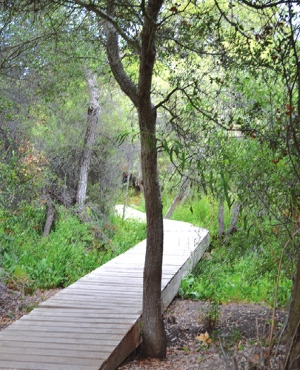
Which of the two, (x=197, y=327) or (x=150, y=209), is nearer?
(x=150, y=209)

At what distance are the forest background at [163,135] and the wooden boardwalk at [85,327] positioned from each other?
4.27 feet

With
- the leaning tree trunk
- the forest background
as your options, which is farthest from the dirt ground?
the forest background

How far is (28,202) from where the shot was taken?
1012 cm

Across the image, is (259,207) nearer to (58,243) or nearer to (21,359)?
(21,359)

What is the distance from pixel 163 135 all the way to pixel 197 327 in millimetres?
2919

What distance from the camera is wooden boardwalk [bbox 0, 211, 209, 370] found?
414 cm

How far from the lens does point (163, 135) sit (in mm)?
5141

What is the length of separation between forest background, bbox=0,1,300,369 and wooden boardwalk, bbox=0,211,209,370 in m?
1.30

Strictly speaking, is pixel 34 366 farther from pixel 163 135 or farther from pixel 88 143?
pixel 88 143

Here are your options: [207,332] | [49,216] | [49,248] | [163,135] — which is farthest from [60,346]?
[49,216]

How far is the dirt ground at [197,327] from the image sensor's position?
4.90 meters

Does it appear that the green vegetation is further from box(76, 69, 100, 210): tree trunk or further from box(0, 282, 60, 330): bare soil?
box(76, 69, 100, 210): tree trunk

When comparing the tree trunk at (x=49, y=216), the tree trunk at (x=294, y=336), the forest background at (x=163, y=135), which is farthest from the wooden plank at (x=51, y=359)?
the tree trunk at (x=49, y=216)

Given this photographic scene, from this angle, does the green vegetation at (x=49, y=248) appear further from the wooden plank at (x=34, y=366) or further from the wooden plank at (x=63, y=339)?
the wooden plank at (x=34, y=366)
